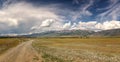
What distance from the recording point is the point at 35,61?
3453 cm

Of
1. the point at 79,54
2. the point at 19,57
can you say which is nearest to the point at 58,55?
the point at 79,54


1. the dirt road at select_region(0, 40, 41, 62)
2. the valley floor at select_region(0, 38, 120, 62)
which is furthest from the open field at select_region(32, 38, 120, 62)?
the dirt road at select_region(0, 40, 41, 62)

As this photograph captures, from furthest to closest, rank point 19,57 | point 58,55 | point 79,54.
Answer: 1. point 79,54
2. point 58,55
3. point 19,57

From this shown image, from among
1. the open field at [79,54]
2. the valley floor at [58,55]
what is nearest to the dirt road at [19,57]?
the valley floor at [58,55]

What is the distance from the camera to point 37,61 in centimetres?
3447

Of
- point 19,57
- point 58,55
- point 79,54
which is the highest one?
point 19,57

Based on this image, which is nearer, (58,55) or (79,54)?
(58,55)

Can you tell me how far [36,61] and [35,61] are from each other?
0.18 metres

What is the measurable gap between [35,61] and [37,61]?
1.22 feet

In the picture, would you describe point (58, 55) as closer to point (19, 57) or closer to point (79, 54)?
point (79, 54)

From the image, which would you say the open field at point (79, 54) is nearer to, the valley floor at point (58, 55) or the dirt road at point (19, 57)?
the valley floor at point (58, 55)

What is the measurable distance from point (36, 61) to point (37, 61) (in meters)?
0.20

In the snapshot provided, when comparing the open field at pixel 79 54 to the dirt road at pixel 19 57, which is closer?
the dirt road at pixel 19 57

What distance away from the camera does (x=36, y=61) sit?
113ft
